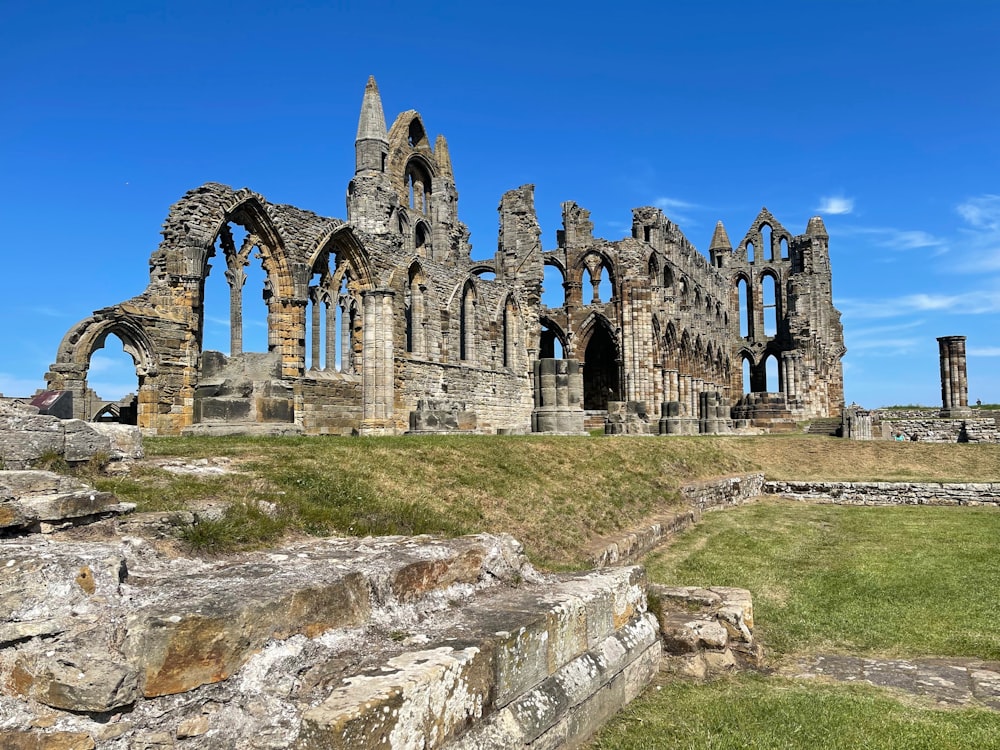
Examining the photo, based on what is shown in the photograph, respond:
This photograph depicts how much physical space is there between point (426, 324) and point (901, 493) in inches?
515

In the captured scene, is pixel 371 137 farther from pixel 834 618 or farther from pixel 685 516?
pixel 834 618

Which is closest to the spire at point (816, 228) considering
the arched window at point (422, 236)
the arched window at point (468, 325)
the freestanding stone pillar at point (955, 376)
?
the freestanding stone pillar at point (955, 376)

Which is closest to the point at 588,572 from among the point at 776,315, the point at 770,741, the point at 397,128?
the point at 770,741

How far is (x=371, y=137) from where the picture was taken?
30938 millimetres

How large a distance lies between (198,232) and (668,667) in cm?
1340

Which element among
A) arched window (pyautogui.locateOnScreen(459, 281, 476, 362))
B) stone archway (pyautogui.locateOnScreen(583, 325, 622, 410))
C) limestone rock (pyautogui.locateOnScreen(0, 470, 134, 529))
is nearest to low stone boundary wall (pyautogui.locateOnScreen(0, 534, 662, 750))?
limestone rock (pyautogui.locateOnScreen(0, 470, 134, 529))

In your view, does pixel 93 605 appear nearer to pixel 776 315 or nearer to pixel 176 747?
pixel 176 747

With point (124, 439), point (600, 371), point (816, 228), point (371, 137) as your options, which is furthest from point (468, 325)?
point (816, 228)

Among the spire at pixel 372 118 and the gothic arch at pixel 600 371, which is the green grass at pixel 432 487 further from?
the gothic arch at pixel 600 371

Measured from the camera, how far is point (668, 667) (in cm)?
465

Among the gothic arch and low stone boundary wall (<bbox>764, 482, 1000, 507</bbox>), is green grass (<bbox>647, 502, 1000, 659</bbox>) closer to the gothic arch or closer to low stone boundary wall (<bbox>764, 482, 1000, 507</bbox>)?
low stone boundary wall (<bbox>764, 482, 1000, 507</bbox>)

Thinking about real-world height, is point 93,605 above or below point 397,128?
below

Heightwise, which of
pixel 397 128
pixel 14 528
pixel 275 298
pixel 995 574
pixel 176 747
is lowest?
pixel 995 574

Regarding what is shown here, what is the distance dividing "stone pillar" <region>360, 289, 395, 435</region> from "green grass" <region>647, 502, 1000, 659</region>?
916 cm
